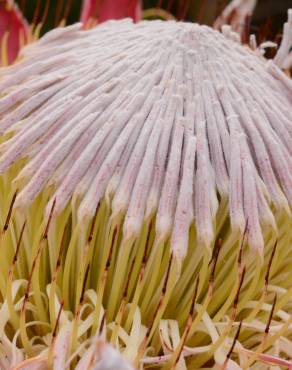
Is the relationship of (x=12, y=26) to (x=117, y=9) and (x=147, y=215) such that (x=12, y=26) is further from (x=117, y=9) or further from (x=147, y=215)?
(x=147, y=215)

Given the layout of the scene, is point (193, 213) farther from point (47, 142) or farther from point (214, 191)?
point (47, 142)

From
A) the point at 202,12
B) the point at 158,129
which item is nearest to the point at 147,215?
the point at 158,129

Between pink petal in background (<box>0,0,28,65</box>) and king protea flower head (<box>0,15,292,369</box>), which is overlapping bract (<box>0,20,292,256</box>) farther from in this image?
pink petal in background (<box>0,0,28,65</box>)

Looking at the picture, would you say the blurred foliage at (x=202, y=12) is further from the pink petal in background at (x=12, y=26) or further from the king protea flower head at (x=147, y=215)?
the king protea flower head at (x=147, y=215)

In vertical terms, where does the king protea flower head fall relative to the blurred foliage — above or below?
below

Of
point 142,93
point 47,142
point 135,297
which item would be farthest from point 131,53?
point 135,297

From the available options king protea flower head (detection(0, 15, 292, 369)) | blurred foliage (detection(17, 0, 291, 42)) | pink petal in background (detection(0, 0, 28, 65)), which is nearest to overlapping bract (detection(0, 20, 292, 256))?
king protea flower head (detection(0, 15, 292, 369))
